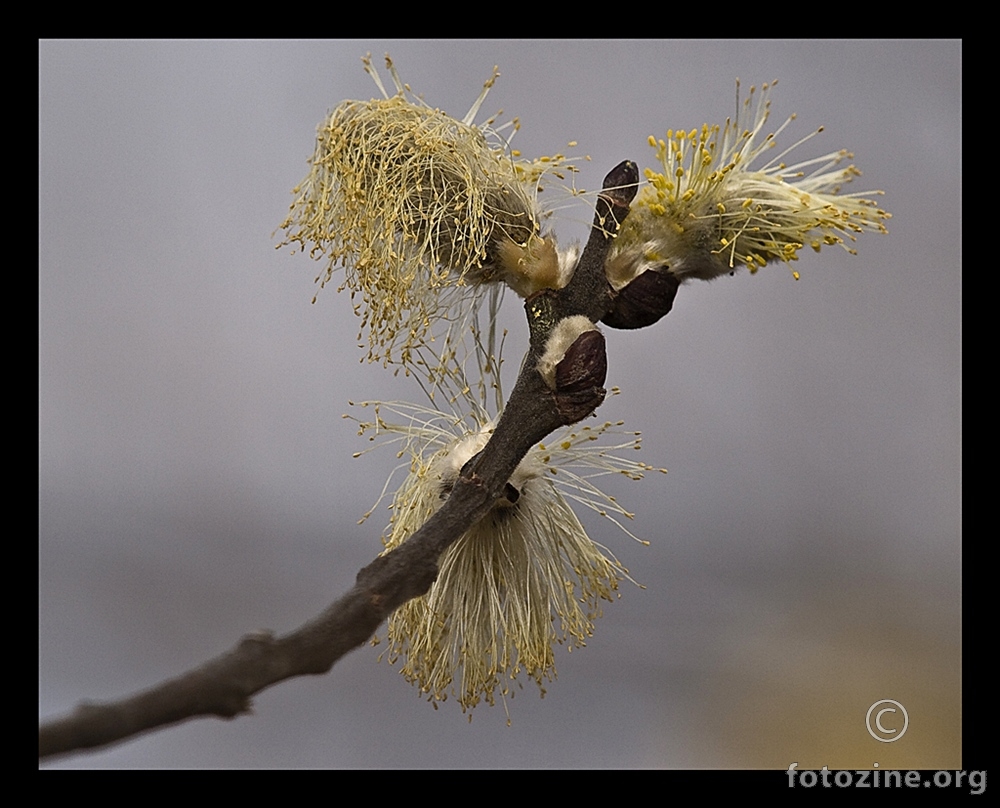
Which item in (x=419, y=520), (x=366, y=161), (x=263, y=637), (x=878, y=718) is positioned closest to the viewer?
(x=263, y=637)

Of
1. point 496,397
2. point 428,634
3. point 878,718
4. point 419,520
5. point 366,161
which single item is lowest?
point 878,718

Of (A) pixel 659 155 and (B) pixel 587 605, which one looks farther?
(B) pixel 587 605

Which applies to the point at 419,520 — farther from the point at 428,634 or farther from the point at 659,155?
the point at 659,155

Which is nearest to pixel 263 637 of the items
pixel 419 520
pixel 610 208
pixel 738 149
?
pixel 419 520
